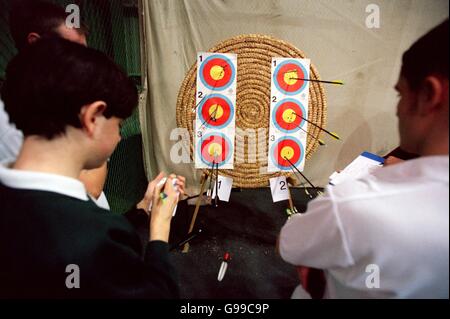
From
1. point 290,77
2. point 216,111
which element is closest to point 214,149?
point 216,111

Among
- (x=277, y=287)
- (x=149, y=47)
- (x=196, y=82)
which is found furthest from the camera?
(x=149, y=47)

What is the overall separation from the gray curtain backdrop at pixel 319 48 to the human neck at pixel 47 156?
3.63ft

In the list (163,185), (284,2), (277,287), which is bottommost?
(277,287)

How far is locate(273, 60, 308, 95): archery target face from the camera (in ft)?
4.18

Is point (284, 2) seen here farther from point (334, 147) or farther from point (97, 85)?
point (97, 85)

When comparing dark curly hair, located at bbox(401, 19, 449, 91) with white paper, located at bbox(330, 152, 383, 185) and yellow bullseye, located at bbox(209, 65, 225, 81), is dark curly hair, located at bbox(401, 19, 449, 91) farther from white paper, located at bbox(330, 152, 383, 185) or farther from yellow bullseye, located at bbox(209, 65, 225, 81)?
yellow bullseye, located at bbox(209, 65, 225, 81)

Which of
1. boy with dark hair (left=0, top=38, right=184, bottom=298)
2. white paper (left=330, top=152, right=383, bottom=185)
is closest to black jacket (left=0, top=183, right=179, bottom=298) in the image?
boy with dark hair (left=0, top=38, right=184, bottom=298)

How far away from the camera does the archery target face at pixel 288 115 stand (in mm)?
1322

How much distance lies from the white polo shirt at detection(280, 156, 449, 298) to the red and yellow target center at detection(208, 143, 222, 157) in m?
0.89

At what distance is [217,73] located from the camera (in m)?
1.27

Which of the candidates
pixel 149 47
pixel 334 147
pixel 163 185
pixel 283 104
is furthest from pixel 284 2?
pixel 163 185

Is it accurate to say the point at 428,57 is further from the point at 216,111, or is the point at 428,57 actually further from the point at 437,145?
the point at 216,111

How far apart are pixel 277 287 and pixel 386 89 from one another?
1.36m

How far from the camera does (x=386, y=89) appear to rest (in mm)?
1740
